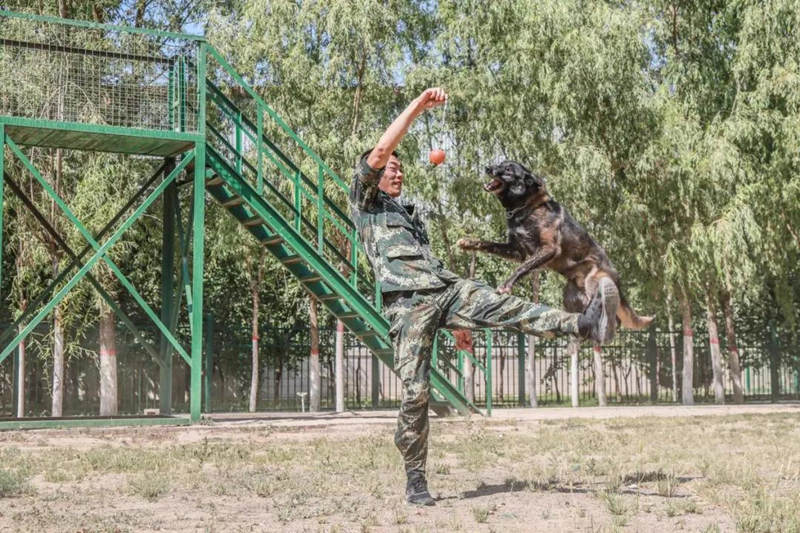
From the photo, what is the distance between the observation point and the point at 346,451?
402 inches

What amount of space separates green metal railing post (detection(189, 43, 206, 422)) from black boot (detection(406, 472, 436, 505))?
8.29 m

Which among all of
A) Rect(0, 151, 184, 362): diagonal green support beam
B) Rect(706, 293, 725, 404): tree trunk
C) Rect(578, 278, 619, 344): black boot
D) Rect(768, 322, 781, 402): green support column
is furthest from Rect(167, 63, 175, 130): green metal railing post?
Rect(768, 322, 781, 402): green support column

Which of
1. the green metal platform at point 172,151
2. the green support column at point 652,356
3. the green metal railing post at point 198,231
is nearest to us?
the green metal platform at point 172,151

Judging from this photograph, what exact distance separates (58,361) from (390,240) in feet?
51.4

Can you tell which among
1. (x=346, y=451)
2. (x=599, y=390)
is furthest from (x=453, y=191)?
(x=346, y=451)

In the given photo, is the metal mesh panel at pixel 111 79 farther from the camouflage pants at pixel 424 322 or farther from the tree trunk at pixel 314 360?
the camouflage pants at pixel 424 322

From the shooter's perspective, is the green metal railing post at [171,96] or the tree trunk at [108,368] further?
the tree trunk at [108,368]

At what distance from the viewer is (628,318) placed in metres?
6.70

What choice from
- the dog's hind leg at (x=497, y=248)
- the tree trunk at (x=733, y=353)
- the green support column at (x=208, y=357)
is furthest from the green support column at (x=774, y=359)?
the dog's hind leg at (x=497, y=248)

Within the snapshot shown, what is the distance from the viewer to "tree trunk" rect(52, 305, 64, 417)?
2053cm

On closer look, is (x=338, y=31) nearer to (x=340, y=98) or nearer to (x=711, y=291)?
(x=340, y=98)

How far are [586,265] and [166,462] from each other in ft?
14.7

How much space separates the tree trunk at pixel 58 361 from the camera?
67.4ft

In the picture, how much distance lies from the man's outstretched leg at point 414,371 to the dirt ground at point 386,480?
239 millimetres
